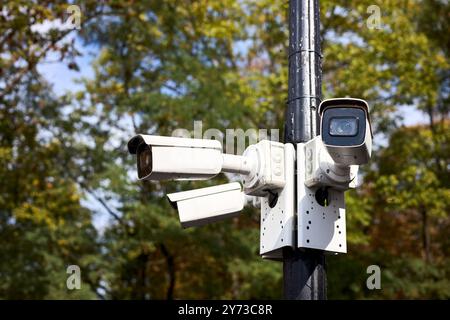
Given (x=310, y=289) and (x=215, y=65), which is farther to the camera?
(x=215, y=65)

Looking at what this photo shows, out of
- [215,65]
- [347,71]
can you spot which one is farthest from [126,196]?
[347,71]

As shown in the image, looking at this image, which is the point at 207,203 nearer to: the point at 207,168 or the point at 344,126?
the point at 207,168

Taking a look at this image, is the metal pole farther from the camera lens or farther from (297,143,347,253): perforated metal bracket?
the camera lens

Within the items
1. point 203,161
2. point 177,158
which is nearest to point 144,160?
point 177,158

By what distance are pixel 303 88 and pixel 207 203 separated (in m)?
0.91

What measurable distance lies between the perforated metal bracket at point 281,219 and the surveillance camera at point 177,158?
0.42 m

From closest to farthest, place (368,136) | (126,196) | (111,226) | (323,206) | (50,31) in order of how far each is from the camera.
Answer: (368,136)
(323,206)
(50,31)
(126,196)
(111,226)

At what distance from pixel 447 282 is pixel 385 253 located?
2.42 meters

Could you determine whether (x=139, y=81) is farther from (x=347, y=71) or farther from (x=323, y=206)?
(x=323, y=206)

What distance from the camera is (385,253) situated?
19.9 metres

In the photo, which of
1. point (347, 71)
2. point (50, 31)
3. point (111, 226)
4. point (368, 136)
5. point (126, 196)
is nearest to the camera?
point (368, 136)

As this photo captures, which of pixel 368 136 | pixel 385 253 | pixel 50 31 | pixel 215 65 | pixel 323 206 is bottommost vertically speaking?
pixel 323 206

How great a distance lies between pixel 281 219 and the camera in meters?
4.08

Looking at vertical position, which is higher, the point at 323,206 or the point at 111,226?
the point at 111,226
